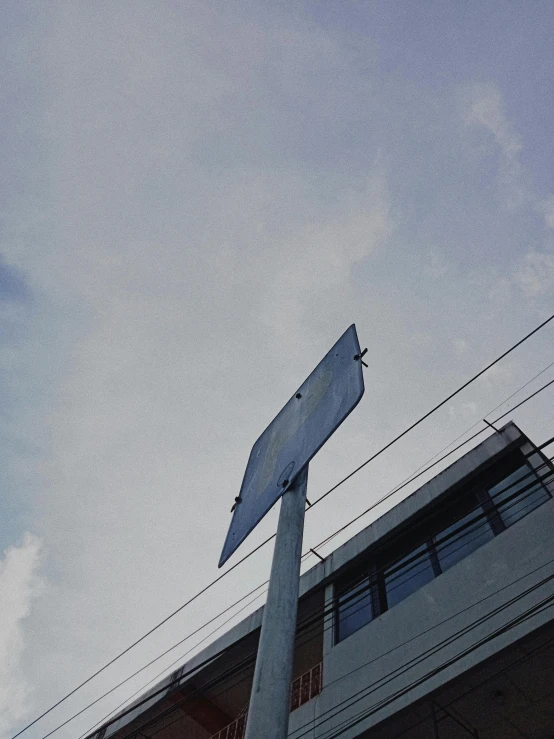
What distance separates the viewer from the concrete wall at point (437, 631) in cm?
744

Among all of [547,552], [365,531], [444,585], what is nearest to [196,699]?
[365,531]

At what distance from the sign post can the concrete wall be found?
4305 mm

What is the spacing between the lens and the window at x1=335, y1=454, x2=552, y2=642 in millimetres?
9141

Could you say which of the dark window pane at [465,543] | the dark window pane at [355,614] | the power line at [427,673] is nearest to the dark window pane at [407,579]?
the dark window pane at [465,543]

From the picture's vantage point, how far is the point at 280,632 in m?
3.14

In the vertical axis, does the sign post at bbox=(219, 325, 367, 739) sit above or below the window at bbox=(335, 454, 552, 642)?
below

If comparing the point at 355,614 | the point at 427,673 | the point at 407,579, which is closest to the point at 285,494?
the point at 427,673

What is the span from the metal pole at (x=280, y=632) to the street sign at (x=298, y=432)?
0.25m

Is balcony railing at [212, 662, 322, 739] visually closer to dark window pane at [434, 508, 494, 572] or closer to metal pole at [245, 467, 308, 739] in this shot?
dark window pane at [434, 508, 494, 572]

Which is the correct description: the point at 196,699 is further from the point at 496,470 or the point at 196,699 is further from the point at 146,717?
the point at 496,470

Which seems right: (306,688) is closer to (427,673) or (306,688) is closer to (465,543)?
(427,673)

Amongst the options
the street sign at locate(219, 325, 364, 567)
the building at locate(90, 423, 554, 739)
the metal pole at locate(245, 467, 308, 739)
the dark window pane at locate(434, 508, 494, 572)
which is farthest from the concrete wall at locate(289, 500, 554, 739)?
the metal pole at locate(245, 467, 308, 739)

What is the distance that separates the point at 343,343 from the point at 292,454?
1.18 m

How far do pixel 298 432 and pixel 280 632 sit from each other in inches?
69.4
